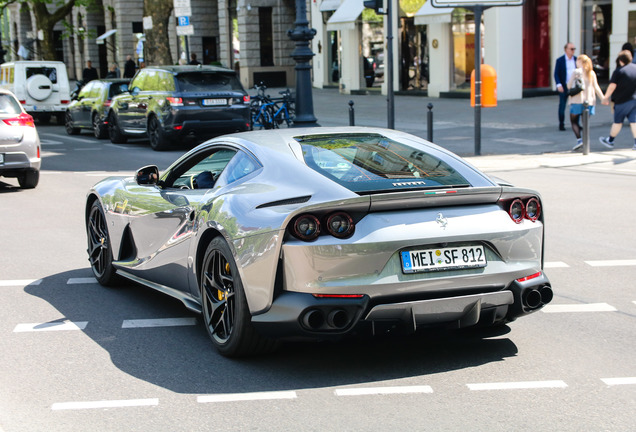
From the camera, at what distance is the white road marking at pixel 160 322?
21.2 ft

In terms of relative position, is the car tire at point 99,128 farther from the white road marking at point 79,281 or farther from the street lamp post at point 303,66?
the white road marking at point 79,281

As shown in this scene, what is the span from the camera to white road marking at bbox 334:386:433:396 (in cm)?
489

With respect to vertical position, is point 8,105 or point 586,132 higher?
point 8,105

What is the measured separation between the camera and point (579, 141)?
58.0 ft

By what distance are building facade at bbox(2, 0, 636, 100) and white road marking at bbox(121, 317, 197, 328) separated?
2004 centimetres

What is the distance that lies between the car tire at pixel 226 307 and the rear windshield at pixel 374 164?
2.46 ft

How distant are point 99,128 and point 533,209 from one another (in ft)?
65.6

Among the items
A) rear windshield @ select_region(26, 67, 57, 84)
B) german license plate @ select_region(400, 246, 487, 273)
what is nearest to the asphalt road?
german license plate @ select_region(400, 246, 487, 273)

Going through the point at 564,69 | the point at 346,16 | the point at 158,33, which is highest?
the point at 346,16

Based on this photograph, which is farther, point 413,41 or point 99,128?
point 413,41

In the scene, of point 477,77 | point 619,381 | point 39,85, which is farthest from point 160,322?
point 39,85

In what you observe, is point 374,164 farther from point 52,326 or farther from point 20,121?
point 20,121

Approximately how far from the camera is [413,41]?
34.1 metres

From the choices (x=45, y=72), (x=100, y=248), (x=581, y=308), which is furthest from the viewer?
(x=45, y=72)
